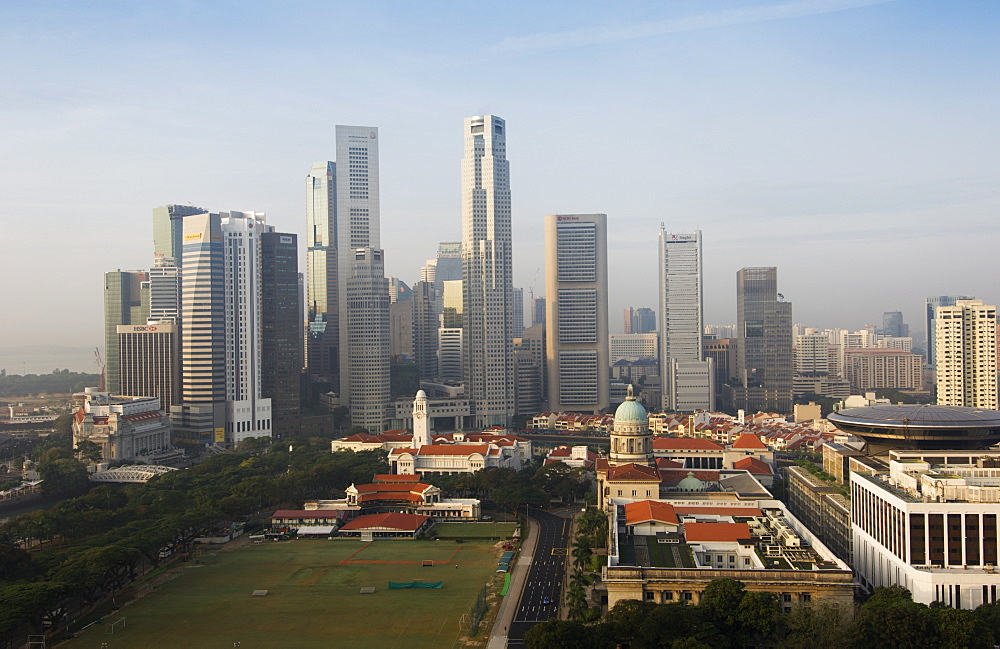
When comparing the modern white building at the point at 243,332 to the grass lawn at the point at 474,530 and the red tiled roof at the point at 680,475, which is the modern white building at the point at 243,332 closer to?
the grass lawn at the point at 474,530

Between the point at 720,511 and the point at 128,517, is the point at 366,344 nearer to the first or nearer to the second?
the point at 128,517

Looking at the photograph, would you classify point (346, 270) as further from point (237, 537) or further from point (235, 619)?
point (235, 619)

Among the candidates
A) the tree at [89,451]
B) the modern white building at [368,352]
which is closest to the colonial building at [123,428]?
the tree at [89,451]

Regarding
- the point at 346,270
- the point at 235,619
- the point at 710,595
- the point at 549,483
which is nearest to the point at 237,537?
the point at 235,619

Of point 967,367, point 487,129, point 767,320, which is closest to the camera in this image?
point 967,367

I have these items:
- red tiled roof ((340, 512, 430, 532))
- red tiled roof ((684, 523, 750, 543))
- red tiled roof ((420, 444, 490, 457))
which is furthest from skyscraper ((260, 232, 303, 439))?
red tiled roof ((684, 523, 750, 543))

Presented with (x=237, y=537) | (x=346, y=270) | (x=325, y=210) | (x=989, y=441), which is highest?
(x=325, y=210)

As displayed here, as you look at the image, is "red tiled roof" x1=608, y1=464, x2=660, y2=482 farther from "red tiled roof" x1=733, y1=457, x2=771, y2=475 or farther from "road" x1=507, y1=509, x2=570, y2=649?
"red tiled roof" x1=733, y1=457, x2=771, y2=475

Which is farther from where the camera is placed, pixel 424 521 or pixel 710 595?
pixel 424 521
